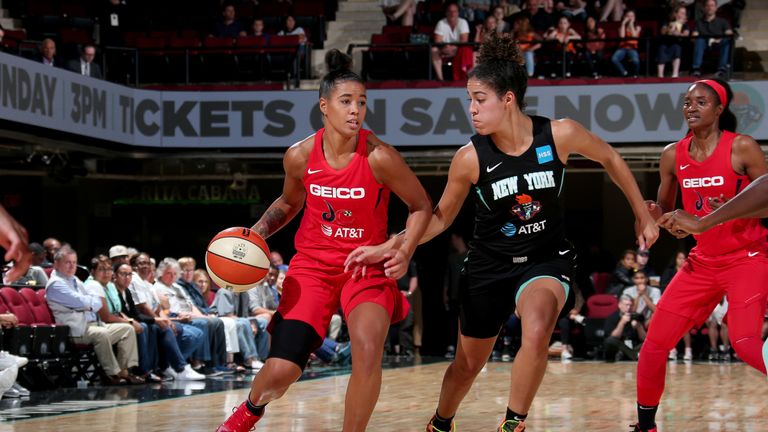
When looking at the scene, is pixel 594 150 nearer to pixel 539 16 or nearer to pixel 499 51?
pixel 499 51

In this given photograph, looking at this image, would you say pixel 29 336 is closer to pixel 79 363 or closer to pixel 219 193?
pixel 79 363

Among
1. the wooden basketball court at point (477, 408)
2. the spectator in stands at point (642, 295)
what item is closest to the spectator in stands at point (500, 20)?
the spectator in stands at point (642, 295)

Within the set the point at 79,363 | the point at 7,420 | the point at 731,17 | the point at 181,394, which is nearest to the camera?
the point at 7,420

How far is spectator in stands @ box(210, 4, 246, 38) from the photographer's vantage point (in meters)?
18.3

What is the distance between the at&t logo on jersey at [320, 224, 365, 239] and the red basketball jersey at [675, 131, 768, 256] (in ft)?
6.12

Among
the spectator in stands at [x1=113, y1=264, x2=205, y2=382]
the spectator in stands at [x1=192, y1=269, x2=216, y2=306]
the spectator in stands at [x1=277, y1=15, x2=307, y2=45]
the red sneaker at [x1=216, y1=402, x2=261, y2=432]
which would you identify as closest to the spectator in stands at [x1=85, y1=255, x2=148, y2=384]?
the spectator in stands at [x1=113, y1=264, x2=205, y2=382]

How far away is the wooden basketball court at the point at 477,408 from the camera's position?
725 centimetres

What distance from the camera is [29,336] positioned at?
10094 millimetres

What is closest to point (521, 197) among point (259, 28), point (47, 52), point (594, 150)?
point (594, 150)

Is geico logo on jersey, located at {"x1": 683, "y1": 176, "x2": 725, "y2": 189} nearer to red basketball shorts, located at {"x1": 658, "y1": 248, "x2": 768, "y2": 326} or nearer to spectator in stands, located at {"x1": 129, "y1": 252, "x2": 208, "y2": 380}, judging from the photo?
red basketball shorts, located at {"x1": 658, "y1": 248, "x2": 768, "y2": 326}

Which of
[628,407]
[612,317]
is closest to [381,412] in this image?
[628,407]

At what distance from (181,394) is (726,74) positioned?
9.50m

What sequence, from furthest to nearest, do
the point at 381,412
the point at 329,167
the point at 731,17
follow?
the point at 731,17
the point at 381,412
the point at 329,167

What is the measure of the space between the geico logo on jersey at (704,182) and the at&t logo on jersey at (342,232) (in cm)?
191
